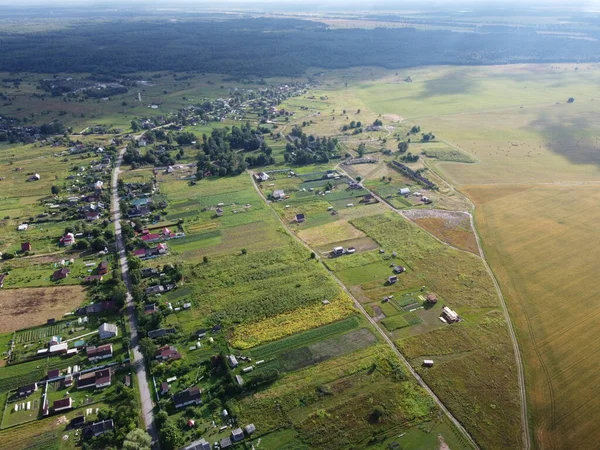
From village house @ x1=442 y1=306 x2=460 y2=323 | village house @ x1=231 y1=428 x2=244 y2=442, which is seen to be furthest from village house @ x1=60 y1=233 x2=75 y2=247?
village house @ x1=442 y1=306 x2=460 y2=323

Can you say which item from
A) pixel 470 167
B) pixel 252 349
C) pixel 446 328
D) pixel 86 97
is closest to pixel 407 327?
pixel 446 328

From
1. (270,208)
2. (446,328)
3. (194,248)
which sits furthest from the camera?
(270,208)

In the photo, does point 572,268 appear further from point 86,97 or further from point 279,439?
point 86,97

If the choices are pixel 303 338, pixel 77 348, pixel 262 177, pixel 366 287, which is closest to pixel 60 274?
pixel 77 348

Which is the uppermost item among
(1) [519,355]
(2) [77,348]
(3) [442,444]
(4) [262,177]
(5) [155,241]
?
(1) [519,355]

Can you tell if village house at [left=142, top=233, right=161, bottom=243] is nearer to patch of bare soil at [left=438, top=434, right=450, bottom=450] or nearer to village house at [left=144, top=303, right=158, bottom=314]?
village house at [left=144, top=303, right=158, bottom=314]

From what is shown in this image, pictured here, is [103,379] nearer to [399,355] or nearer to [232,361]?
[232,361]

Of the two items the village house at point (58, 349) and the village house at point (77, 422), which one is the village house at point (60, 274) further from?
the village house at point (77, 422)
